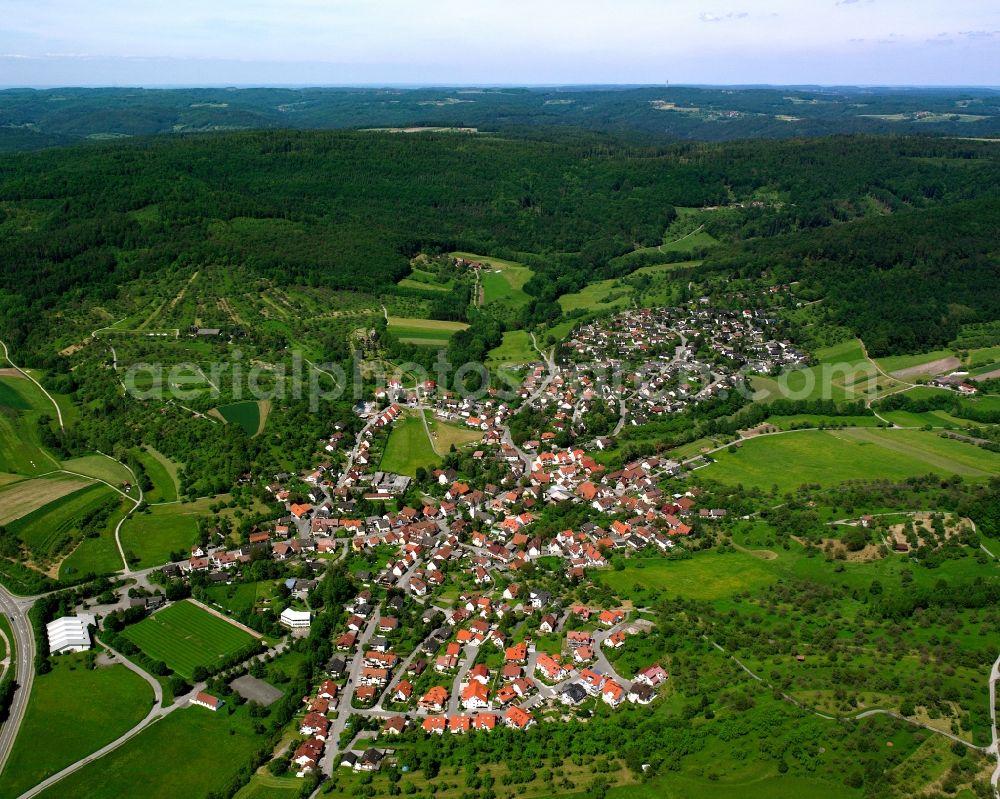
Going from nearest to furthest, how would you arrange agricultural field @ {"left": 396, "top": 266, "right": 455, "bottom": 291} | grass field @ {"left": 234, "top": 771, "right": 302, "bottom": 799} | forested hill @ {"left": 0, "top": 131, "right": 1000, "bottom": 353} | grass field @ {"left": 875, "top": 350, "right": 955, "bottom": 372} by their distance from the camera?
grass field @ {"left": 234, "top": 771, "right": 302, "bottom": 799}, grass field @ {"left": 875, "top": 350, "right": 955, "bottom": 372}, forested hill @ {"left": 0, "top": 131, "right": 1000, "bottom": 353}, agricultural field @ {"left": 396, "top": 266, "right": 455, "bottom": 291}

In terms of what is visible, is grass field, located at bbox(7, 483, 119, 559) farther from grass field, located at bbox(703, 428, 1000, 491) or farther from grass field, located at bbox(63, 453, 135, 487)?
grass field, located at bbox(703, 428, 1000, 491)

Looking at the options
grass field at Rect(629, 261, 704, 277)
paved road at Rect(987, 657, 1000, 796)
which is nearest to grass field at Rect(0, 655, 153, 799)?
paved road at Rect(987, 657, 1000, 796)

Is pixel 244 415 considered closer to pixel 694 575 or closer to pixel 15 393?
pixel 15 393

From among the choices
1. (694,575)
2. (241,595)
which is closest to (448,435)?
(241,595)

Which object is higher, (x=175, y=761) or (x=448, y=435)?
(x=448, y=435)

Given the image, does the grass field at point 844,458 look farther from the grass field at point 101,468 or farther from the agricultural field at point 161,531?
the grass field at point 101,468

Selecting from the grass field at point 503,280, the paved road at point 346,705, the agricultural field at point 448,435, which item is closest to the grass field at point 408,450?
the agricultural field at point 448,435

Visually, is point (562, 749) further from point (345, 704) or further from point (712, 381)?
point (712, 381)
